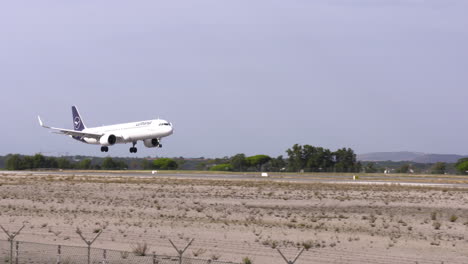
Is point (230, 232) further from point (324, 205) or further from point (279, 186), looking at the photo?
point (279, 186)

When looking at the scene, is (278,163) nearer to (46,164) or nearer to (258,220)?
(46,164)

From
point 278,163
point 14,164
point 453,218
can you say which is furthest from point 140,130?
point 278,163

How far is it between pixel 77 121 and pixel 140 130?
2634 cm

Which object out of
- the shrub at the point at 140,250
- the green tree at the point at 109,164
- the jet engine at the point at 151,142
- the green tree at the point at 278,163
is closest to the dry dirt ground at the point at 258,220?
the shrub at the point at 140,250

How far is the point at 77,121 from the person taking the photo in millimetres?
100625

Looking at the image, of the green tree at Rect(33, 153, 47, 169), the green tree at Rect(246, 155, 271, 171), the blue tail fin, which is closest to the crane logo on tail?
the blue tail fin

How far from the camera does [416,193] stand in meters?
52.5

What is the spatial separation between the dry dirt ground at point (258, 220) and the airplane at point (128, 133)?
20862 mm

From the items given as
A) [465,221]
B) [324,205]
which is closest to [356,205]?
[324,205]

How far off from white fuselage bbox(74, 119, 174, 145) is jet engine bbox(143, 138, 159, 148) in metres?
0.75

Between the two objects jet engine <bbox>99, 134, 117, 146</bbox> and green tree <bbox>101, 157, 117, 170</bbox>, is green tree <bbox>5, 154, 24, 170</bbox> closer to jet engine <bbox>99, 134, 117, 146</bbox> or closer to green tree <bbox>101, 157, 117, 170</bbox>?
green tree <bbox>101, 157, 117, 170</bbox>

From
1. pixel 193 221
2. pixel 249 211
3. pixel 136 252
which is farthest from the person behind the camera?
pixel 249 211

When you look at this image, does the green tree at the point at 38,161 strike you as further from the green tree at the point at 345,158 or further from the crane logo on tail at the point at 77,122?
the green tree at the point at 345,158

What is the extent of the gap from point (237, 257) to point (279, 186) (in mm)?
38392
